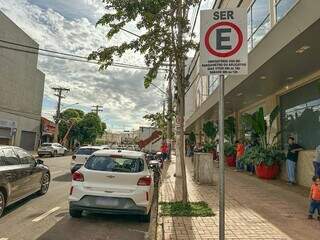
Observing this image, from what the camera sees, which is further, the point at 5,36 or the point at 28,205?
the point at 5,36

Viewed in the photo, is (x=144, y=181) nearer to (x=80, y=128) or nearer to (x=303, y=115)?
(x=303, y=115)

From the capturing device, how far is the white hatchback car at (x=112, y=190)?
25.1 feet

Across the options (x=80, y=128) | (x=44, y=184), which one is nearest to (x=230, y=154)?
(x=44, y=184)

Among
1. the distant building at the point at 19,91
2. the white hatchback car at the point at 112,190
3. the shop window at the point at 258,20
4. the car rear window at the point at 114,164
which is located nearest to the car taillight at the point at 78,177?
the white hatchback car at the point at 112,190

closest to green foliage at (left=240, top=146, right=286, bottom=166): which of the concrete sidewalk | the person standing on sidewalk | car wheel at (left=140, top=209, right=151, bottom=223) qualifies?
the person standing on sidewalk

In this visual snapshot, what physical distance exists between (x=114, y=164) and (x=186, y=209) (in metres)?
1.98

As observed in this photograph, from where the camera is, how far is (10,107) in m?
38.7

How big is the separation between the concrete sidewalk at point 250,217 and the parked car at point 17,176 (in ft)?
11.5

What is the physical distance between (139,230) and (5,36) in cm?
3362

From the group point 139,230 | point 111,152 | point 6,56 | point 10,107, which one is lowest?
point 139,230

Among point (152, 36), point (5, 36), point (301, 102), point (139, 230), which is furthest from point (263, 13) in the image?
point (5, 36)

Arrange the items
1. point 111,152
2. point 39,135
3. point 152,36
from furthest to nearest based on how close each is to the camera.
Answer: point 39,135
point 152,36
point 111,152

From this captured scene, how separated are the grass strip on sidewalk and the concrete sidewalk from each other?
0.22 meters

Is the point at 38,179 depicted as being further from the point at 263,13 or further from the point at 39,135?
the point at 39,135
